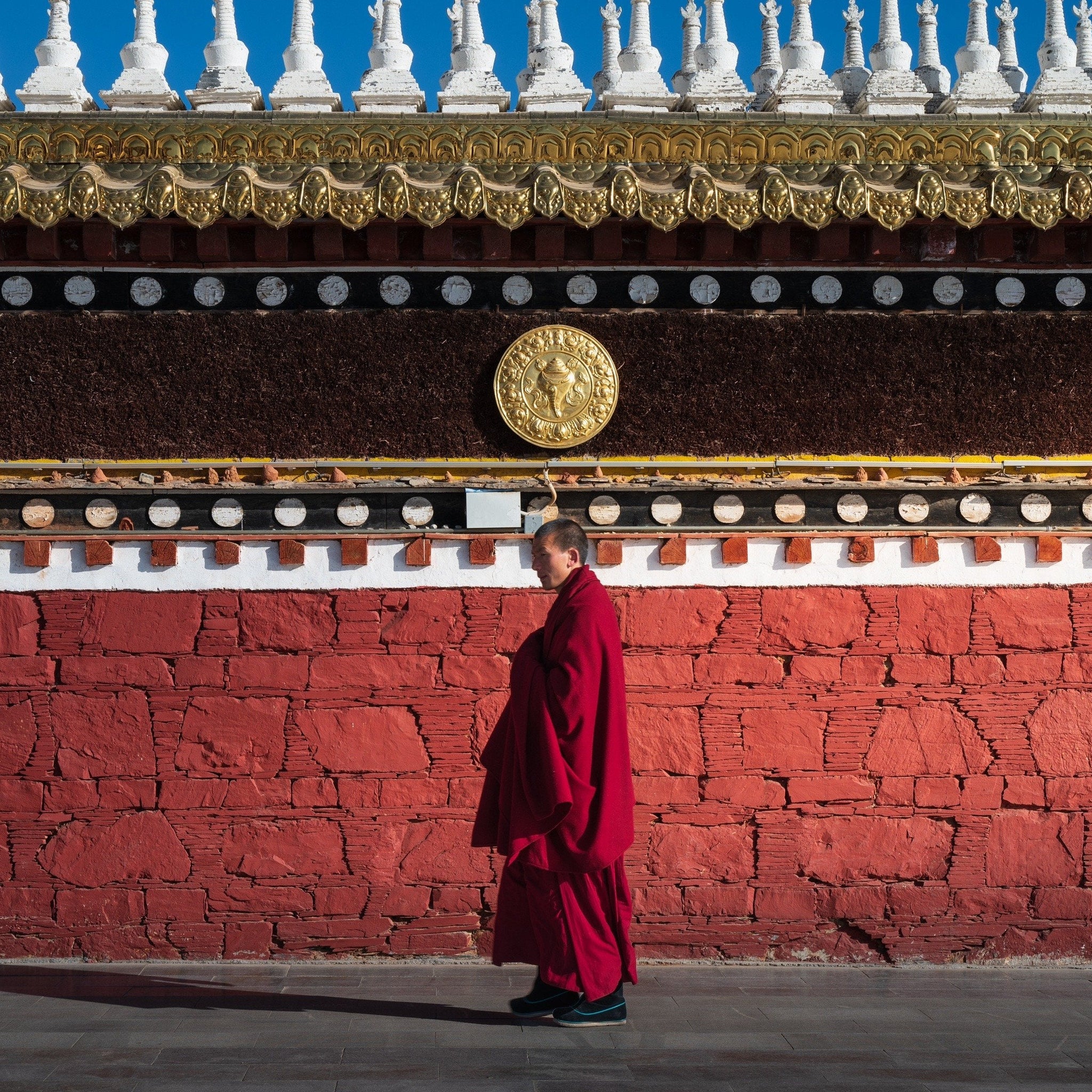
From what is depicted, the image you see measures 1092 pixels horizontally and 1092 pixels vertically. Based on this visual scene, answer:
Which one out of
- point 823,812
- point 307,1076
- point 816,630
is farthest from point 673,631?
point 307,1076

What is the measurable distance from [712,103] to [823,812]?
2.87 m

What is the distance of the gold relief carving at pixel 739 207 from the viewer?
4.71m

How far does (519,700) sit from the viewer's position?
13.1 feet

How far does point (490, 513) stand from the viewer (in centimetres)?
488

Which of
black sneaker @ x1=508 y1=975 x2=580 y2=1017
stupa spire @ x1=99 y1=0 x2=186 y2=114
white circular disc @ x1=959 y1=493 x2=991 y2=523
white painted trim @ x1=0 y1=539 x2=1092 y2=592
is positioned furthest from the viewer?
stupa spire @ x1=99 y1=0 x2=186 y2=114

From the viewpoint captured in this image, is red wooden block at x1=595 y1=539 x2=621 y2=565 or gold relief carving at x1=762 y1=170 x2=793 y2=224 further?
red wooden block at x1=595 y1=539 x2=621 y2=565

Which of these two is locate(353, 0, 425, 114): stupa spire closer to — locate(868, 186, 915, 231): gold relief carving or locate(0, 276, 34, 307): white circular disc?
locate(0, 276, 34, 307): white circular disc

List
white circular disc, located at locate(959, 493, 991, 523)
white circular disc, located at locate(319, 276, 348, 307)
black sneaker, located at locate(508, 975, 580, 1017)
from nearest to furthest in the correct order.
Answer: black sneaker, located at locate(508, 975, 580, 1017) → white circular disc, located at locate(959, 493, 991, 523) → white circular disc, located at locate(319, 276, 348, 307)

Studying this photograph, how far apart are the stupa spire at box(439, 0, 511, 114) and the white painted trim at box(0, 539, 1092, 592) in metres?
1.83

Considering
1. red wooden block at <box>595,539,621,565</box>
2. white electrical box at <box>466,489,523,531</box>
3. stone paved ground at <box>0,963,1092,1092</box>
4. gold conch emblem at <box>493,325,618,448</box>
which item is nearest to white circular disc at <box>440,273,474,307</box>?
gold conch emblem at <box>493,325,618,448</box>

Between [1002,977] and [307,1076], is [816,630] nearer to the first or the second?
[1002,977]

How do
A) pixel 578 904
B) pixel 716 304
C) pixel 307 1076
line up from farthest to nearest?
pixel 716 304
pixel 578 904
pixel 307 1076

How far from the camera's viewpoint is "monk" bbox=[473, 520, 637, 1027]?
3.90 metres

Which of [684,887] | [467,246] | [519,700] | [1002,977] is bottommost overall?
[1002,977]
